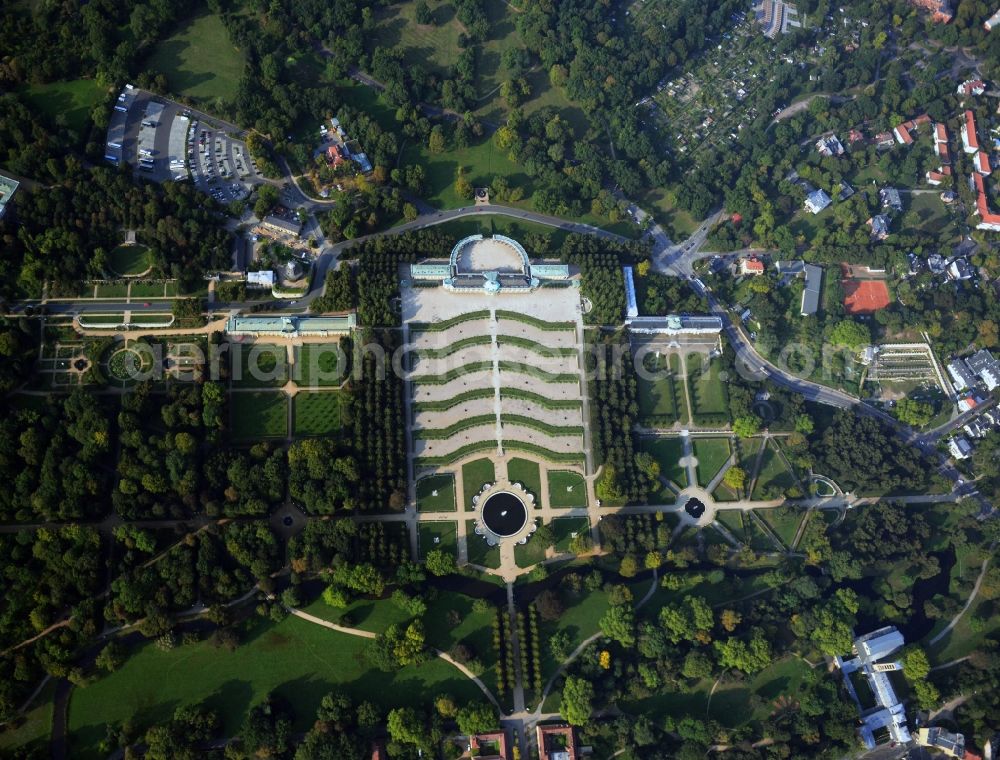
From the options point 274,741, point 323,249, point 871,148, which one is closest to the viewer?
point 274,741

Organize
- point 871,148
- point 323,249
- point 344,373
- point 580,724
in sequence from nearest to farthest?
point 580,724 < point 344,373 < point 323,249 < point 871,148

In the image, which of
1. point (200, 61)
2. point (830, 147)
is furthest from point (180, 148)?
point (830, 147)

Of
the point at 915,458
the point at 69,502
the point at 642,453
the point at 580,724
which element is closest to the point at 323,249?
the point at 69,502

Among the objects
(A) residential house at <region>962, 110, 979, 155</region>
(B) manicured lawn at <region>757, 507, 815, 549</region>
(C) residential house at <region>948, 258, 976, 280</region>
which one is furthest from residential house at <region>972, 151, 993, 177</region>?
(B) manicured lawn at <region>757, 507, 815, 549</region>

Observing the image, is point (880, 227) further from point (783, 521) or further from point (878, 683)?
point (878, 683)

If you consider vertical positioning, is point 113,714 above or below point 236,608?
below

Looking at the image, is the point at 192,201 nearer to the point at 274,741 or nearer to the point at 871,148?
the point at 274,741

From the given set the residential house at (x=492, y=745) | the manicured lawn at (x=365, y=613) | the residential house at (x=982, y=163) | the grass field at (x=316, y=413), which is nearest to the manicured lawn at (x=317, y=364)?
the grass field at (x=316, y=413)

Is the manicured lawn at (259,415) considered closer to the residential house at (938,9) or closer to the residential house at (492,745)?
the residential house at (492,745)
